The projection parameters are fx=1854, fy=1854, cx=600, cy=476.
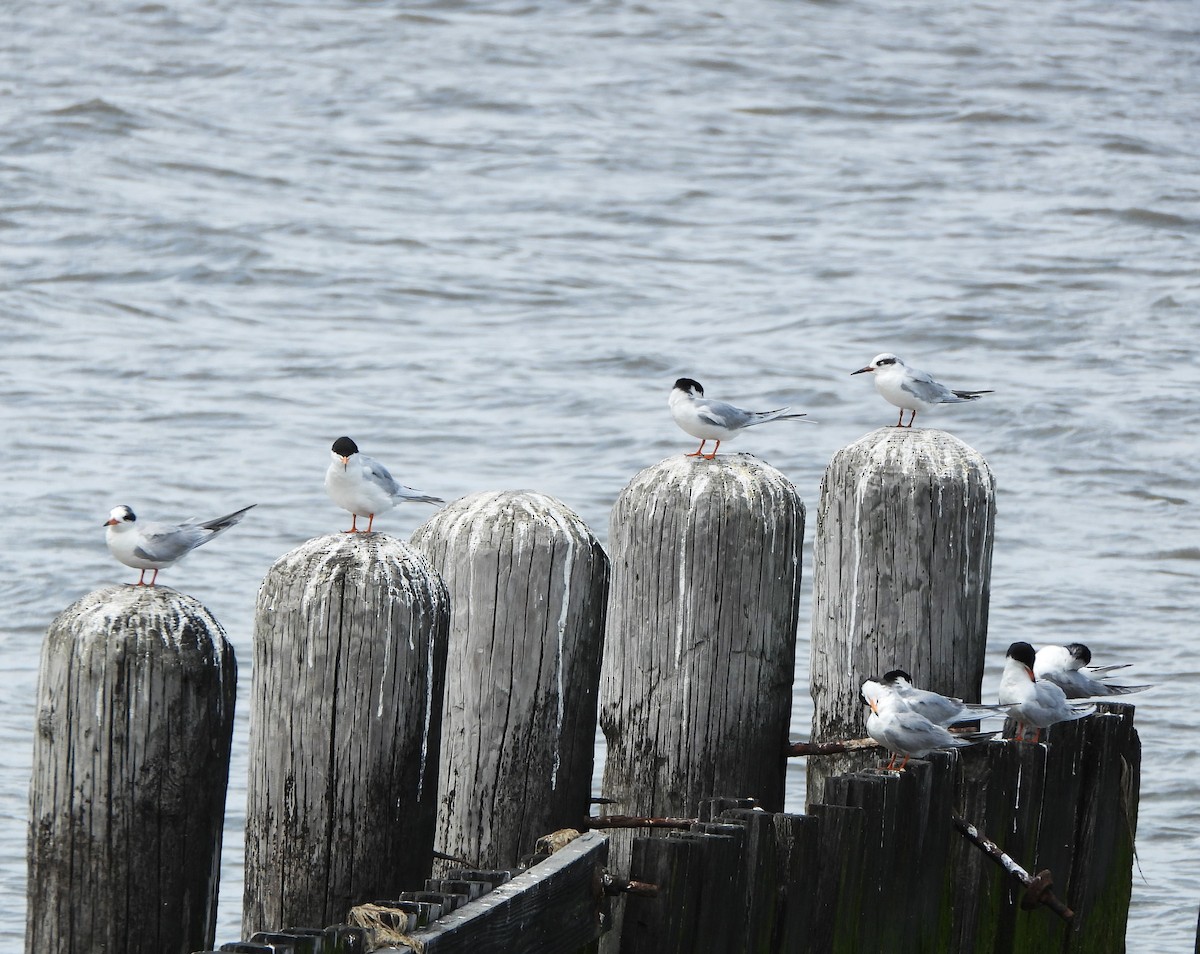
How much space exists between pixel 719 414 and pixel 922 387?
84cm

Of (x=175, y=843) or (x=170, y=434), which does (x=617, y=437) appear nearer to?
(x=170, y=434)

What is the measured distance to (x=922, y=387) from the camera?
22.5 ft

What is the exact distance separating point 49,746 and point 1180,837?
6.97 meters

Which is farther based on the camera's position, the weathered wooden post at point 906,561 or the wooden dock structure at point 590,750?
the weathered wooden post at point 906,561

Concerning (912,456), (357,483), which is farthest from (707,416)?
(357,483)

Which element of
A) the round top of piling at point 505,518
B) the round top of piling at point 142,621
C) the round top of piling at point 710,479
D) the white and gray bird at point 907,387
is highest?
the white and gray bird at point 907,387

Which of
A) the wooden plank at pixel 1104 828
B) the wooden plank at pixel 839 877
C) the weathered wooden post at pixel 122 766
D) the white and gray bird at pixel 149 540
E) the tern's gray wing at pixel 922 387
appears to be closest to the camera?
the weathered wooden post at pixel 122 766

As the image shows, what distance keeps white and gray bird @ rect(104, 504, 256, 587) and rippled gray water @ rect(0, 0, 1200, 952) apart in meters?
3.59

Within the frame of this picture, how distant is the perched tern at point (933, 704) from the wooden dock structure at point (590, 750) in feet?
0.31

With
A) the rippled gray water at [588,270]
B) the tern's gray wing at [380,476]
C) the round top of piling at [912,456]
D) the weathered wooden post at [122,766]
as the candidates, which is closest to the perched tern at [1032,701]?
the round top of piling at [912,456]

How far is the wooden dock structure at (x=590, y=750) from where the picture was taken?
3555mm

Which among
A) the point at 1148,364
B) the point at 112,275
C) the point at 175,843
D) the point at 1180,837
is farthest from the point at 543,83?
the point at 175,843

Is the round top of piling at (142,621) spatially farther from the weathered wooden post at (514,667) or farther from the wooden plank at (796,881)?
the wooden plank at (796,881)

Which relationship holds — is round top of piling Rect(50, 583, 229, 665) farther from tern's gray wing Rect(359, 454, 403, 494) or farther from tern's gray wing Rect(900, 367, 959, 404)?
tern's gray wing Rect(900, 367, 959, 404)
